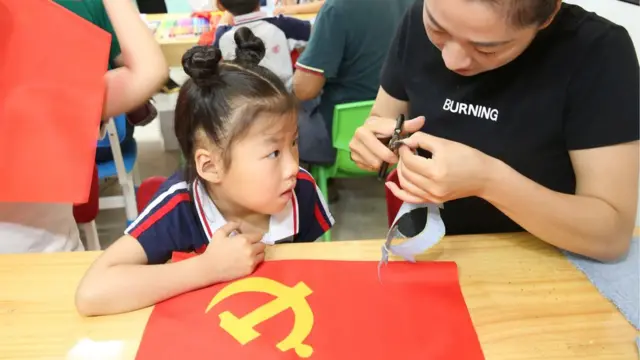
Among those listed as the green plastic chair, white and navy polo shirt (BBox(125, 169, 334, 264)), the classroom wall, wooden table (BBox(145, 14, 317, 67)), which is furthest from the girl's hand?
wooden table (BBox(145, 14, 317, 67))

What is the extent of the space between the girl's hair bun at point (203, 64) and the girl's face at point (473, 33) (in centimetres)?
33

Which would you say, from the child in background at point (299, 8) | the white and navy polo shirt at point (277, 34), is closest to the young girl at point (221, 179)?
the white and navy polo shirt at point (277, 34)

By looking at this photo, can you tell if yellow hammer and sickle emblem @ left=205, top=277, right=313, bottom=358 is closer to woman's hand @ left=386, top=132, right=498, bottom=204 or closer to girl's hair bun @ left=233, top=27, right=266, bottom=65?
woman's hand @ left=386, top=132, right=498, bottom=204

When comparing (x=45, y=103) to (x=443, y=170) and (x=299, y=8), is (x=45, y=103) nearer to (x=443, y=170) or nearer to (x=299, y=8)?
(x=443, y=170)

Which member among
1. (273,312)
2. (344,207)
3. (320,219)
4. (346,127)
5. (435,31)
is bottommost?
(344,207)

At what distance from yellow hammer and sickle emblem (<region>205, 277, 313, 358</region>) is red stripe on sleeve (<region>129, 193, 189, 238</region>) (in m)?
0.18

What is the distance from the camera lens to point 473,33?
2.15 feet

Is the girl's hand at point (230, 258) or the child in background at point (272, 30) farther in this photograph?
the child in background at point (272, 30)

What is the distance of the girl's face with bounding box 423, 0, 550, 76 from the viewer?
2.08 ft

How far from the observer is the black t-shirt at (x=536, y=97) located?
29.8 inches

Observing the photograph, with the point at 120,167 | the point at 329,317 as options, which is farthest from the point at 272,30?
the point at 329,317

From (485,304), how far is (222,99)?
490mm

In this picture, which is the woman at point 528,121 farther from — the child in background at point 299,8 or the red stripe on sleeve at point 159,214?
the child in background at point 299,8

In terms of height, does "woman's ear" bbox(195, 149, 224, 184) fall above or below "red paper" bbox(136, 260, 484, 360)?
above
